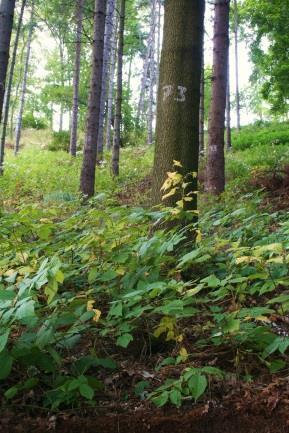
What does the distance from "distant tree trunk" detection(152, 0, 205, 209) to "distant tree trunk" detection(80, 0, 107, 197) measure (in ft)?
19.6

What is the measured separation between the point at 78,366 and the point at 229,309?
124cm

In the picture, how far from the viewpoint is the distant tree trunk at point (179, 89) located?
4.29 m

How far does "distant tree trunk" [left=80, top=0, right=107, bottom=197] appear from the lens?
10164mm

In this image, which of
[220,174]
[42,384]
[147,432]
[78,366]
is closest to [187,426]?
[147,432]

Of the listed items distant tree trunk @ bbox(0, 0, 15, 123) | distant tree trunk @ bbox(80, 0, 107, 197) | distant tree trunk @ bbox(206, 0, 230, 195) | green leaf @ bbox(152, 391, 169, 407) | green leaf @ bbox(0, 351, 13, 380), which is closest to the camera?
green leaf @ bbox(0, 351, 13, 380)

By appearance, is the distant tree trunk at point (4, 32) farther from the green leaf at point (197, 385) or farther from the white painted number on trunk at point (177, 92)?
the green leaf at point (197, 385)

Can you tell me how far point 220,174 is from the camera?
30.2 feet

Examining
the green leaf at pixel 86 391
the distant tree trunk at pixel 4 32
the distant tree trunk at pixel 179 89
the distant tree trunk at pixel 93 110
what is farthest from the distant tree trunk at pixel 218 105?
the green leaf at pixel 86 391

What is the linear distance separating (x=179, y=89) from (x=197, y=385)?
9.59 feet

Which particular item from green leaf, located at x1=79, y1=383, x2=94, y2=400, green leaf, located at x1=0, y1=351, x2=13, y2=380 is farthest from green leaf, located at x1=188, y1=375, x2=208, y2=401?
green leaf, located at x1=0, y1=351, x2=13, y2=380

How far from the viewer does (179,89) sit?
4289 mm

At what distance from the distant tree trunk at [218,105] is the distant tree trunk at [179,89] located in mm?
4837

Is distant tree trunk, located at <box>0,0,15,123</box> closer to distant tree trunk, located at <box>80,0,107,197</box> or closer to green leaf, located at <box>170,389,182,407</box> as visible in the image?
distant tree trunk, located at <box>80,0,107,197</box>

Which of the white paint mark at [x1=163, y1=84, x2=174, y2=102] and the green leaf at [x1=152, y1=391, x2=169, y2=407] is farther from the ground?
the white paint mark at [x1=163, y1=84, x2=174, y2=102]
